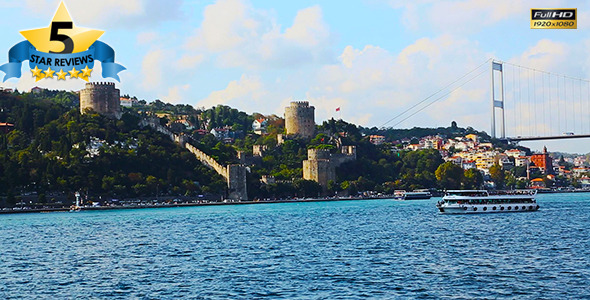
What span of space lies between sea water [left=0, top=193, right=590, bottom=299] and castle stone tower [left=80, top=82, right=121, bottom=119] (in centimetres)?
4297

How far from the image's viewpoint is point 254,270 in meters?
23.9

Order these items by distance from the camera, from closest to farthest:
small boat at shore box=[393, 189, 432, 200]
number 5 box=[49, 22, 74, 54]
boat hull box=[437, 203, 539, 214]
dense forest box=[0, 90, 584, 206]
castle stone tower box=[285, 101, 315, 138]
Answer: number 5 box=[49, 22, 74, 54], boat hull box=[437, 203, 539, 214], dense forest box=[0, 90, 584, 206], small boat at shore box=[393, 189, 432, 200], castle stone tower box=[285, 101, 315, 138]

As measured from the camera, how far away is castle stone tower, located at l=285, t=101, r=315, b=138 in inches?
4099

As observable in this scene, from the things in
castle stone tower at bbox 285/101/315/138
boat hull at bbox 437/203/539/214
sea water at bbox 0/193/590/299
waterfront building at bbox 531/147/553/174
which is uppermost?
castle stone tower at bbox 285/101/315/138

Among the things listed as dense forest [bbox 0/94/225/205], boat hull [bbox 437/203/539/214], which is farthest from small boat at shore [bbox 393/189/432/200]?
boat hull [bbox 437/203/539/214]

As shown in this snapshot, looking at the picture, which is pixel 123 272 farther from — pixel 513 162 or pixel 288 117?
pixel 513 162

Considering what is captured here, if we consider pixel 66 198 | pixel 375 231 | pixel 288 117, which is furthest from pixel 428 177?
pixel 375 231

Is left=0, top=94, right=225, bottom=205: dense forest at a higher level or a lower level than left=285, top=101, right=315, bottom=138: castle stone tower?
lower

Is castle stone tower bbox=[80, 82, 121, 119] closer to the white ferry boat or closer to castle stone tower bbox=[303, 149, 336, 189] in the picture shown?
castle stone tower bbox=[303, 149, 336, 189]

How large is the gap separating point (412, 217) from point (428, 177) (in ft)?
175

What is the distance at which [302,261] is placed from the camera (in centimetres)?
2572

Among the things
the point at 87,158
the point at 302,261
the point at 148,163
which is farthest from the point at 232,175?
the point at 302,261

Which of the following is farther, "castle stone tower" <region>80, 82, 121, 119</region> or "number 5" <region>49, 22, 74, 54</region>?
"castle stone tower" <region>80, 82, 121, 119</region>

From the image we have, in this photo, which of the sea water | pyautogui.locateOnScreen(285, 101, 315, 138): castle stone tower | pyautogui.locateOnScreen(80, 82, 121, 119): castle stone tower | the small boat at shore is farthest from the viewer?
pyautogui.locateOnScreen(285, 101, 315, 138): castle stone tower
